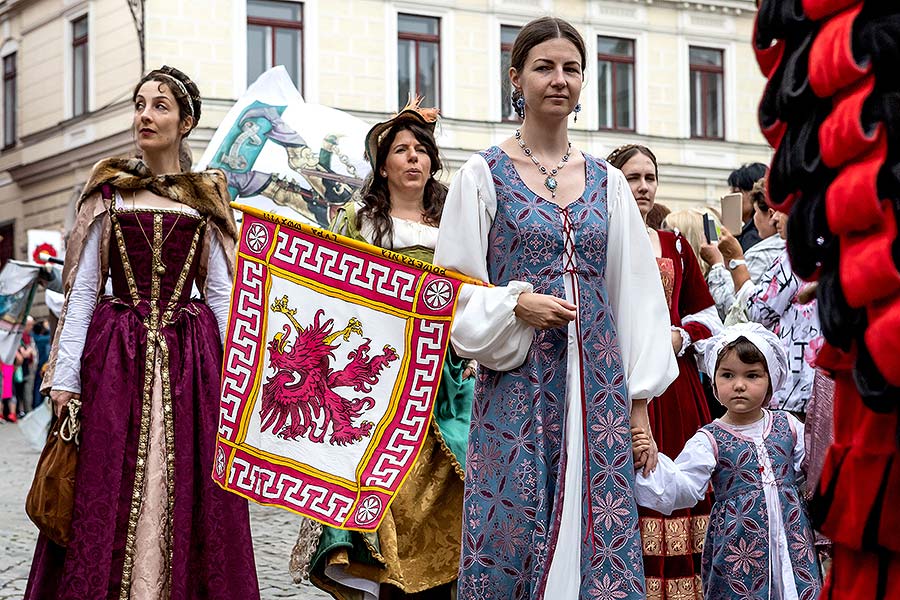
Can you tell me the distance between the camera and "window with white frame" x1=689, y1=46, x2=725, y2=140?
2866cm

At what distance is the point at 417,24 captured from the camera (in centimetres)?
2608

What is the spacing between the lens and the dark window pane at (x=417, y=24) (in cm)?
2591

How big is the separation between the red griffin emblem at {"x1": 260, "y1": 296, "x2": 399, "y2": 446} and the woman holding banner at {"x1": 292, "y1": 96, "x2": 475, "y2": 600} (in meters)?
1.05

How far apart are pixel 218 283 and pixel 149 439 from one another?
65 centimetres

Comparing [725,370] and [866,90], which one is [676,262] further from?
[866,90]

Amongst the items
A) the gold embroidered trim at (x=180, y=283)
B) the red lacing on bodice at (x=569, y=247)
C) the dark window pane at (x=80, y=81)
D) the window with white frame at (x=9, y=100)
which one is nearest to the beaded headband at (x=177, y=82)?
the gold embroidered trim at (x=180, y=283)

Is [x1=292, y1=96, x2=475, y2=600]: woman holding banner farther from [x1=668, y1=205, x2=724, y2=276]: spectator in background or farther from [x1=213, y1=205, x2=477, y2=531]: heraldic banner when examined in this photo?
[x1=668, y1=205, x2=724, y2=276]: spectator in background

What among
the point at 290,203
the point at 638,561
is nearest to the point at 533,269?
the point at 638,561

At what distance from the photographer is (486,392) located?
3.87m

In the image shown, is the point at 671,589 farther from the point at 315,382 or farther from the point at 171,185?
the point at 171,185

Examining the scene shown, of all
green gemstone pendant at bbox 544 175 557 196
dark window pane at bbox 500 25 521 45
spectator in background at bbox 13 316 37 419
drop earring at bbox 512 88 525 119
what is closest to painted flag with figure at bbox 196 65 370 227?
drop earring at bbox 512 88 525 119

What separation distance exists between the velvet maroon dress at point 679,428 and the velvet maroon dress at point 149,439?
1.51m

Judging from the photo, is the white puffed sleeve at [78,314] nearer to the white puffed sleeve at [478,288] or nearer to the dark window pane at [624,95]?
the white puffed sleeve at [478,288]

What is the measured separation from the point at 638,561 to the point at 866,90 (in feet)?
6.20
